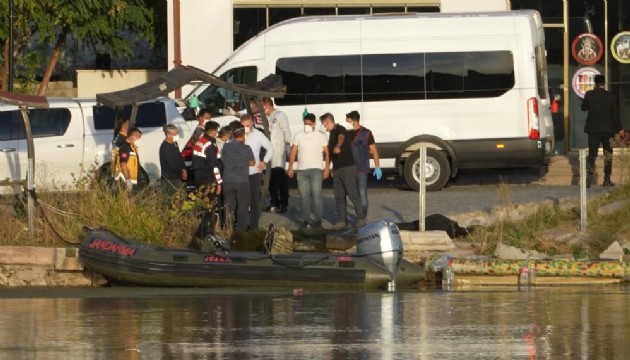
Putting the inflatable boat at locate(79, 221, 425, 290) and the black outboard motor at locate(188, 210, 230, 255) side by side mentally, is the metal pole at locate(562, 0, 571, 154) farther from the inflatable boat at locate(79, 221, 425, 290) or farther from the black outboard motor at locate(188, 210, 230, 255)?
the inflatable boat at locate(79, 221, 425, 290)

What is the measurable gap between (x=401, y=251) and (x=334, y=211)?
620 centimetres

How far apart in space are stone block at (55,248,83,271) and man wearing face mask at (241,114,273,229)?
2.82 meters

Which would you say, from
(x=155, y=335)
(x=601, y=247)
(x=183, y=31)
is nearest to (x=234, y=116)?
(x=183, y=31)

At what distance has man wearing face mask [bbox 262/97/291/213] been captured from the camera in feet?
83.6

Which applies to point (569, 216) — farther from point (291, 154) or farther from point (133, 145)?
point (133, 145)

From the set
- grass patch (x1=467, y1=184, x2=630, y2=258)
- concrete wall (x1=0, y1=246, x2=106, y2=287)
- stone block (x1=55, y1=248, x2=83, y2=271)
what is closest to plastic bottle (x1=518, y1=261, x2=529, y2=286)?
grass patch (x1=467, y1=184, x2=630, y2=258)

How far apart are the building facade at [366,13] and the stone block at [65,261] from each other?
1213cm

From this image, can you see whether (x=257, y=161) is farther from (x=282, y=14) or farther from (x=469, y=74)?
(x=282, y=14)

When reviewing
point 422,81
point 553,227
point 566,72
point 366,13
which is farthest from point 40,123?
point 566,72

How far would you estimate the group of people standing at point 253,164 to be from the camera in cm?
2234

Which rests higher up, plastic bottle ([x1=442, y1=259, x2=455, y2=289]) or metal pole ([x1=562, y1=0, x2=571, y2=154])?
metal pole ([x1=562, y1=0, x2=571, y2=154])

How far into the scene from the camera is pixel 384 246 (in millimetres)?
19594

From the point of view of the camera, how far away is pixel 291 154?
79.2 feet

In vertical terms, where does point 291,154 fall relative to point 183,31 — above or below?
below
